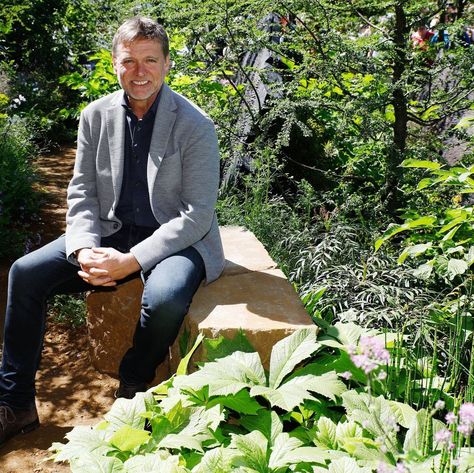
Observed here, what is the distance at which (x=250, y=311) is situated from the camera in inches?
115

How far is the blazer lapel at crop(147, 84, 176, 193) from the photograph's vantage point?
3010 mm

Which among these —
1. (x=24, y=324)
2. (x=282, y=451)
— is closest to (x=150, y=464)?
(x=282, y=451)

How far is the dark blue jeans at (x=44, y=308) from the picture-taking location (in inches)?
111

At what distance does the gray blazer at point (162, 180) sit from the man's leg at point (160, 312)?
94mm

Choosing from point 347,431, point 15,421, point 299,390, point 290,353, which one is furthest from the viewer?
point 15,421

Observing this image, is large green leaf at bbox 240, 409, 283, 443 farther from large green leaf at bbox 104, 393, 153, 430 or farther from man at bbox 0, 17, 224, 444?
man at bbox 0, 17, 224, 444

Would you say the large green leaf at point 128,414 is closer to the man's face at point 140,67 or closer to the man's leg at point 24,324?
the man's leg at point 24,324

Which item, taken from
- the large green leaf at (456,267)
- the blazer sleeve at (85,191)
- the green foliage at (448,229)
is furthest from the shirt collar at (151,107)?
the large green leaf at (456,267)

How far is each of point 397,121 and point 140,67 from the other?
6.53 ft

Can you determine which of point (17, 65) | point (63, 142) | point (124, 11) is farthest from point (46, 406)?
point (17, 65)

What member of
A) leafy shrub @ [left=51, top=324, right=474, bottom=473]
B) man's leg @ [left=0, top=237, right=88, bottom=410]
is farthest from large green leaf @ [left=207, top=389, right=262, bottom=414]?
man's leg @ [left=0, top=237, right=88, bottom=410]

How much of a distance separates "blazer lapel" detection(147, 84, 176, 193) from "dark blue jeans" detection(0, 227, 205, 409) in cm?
30

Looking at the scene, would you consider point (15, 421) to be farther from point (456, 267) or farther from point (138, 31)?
point (456, 267)

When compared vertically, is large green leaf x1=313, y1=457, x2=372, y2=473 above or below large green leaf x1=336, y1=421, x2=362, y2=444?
above
